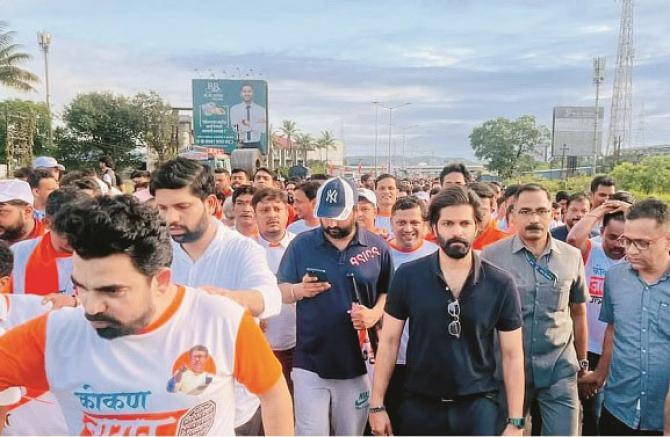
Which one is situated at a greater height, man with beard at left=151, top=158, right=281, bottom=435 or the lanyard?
man with beard at left=151, top=158, right=281, bottom=435

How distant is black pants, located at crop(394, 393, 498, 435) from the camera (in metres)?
2.92

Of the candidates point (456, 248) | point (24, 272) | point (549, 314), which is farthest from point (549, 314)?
point (24, 272)

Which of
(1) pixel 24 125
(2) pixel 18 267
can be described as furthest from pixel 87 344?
(1) pixel 24 125

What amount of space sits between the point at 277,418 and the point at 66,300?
1403 millimetres

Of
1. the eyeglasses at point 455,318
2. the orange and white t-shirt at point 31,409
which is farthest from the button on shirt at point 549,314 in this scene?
the orange and white t-shirt at point 31,409

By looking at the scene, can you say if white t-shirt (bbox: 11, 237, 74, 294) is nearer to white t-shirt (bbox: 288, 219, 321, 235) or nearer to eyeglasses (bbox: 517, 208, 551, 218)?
white t-shirt (bbox: 288, 219, 321, 235)

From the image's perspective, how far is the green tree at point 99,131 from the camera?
1674 inches

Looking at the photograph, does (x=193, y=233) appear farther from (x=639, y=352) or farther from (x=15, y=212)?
(x=639, y=352)

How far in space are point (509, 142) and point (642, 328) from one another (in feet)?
282

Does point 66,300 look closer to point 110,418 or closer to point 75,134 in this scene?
point 110,418

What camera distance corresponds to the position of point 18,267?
3438mm

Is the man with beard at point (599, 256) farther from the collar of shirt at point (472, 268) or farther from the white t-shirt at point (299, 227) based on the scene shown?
the white t-shirt at point (299, 227)

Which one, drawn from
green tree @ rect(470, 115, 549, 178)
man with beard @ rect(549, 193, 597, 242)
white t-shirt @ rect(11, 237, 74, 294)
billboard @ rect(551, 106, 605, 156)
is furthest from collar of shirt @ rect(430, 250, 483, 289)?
green tree @ rect(470, 115, 549, 178)

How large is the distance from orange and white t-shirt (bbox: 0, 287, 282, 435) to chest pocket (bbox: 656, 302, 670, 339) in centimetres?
246
